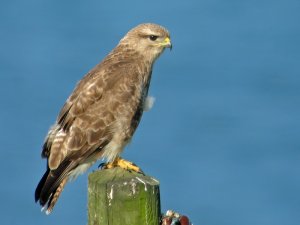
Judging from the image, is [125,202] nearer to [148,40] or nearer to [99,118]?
[99,118]

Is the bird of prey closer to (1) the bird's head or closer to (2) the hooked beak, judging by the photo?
(1) the bird's head

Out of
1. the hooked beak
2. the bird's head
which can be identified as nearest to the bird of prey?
the bird's head

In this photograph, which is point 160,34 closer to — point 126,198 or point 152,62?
point 152,62

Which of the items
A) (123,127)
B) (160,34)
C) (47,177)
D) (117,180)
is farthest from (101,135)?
(117,180)

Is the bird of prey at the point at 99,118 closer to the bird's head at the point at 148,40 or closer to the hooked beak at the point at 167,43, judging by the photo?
the bird's head at the point at 148,40

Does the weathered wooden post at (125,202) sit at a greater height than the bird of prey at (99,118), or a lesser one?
lesser

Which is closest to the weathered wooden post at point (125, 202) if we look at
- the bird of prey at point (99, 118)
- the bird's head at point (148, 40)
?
the bird of prey at point (99, 118)

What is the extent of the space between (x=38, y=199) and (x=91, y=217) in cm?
117

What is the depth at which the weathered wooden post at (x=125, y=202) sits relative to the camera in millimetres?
3352

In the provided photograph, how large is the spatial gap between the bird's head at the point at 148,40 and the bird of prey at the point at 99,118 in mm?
152

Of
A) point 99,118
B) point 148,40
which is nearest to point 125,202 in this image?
point 99,118

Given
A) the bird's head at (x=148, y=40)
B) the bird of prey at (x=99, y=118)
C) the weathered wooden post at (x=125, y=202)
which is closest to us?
the weathered wooden post at (x=125, y=202)

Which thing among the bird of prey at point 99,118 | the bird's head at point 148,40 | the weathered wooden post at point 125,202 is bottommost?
the weathered wooden post at point 125,202

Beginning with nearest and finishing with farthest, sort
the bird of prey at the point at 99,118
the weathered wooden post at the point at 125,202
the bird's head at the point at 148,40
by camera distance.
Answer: the weathered wooden post at the point at 125,202
the bird of prey at the point at 99,118
the bird's head at the point at 148,40
